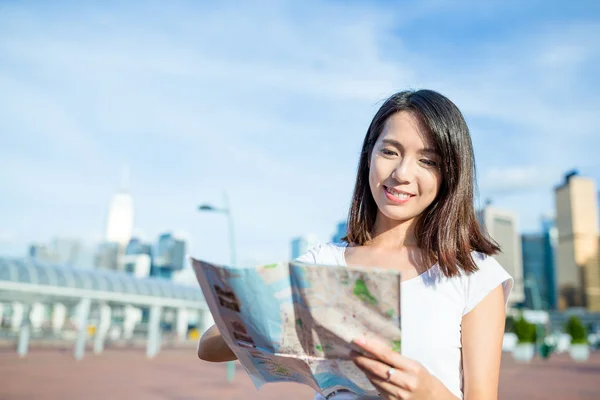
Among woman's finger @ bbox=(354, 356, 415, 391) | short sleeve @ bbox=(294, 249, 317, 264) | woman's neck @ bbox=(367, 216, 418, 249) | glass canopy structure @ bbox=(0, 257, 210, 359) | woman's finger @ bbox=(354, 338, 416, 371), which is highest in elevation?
woman's neck @ bbox=(367, 216, 418, 249)

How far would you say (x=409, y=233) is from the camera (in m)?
1.73

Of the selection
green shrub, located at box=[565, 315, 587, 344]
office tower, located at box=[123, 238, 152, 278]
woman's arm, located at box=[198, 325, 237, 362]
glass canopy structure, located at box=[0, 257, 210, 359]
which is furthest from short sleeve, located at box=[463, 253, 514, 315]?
office tower, located at box=[123, 238, 152, 278]

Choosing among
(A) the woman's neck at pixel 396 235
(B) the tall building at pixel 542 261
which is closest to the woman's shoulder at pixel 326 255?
(A) the woman's neck at pixel 396 235

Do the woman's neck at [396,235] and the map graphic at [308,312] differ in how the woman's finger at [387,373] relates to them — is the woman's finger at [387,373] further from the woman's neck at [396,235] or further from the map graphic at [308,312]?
the woman's neck at [396,235]

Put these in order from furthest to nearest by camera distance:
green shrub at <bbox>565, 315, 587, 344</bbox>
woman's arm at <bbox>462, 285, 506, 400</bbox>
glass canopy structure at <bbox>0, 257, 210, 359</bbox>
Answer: green shrub at <bbox>565, 315, 587, 344</bbox>, glass canopy structure at <bbox>0, 257, 210, 359</bbox>, woman's arm at <bbox>462, 285, 506, 400</bbox>

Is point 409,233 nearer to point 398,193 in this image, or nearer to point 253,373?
point 398,193

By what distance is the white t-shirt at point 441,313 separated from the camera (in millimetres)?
1480

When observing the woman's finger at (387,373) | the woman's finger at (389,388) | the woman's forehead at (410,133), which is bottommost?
the woman's finger at (389,388)

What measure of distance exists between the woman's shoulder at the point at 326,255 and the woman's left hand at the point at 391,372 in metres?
0.52

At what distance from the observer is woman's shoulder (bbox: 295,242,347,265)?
1.76m

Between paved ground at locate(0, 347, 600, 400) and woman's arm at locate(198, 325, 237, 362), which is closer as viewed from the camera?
woman's arm at locate(198, 325, 237, 362)

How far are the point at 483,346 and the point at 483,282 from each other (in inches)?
6.7

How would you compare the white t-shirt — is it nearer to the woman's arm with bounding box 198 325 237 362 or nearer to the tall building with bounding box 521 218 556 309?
the woman's arm with bounding box 198 325 237 362

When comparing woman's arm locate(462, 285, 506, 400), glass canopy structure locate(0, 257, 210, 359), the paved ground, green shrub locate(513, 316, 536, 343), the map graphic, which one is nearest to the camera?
the map graphic
